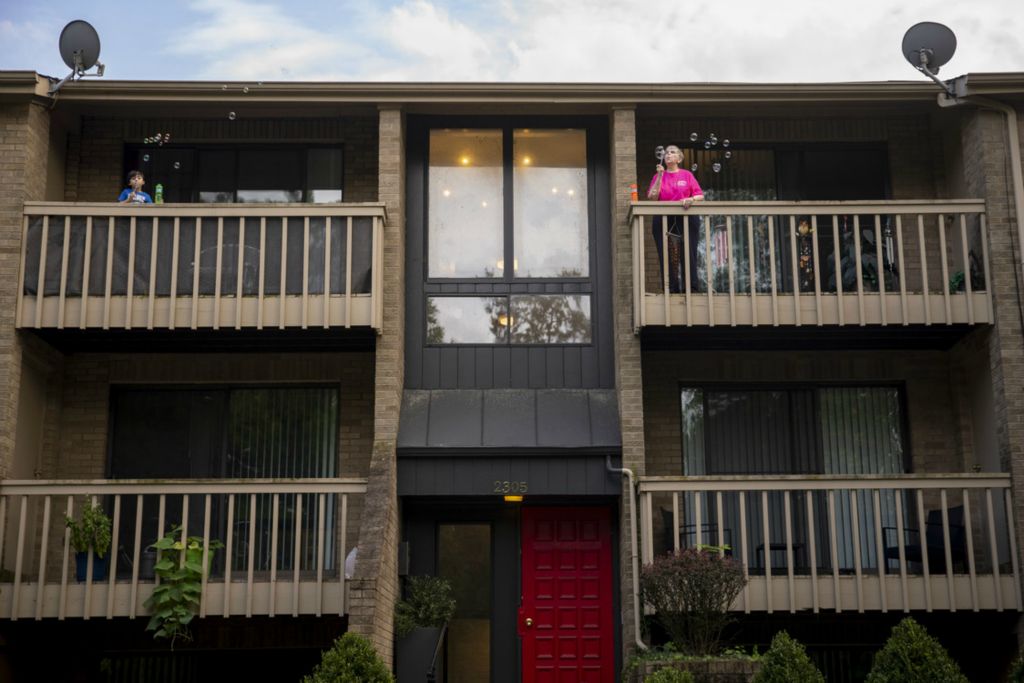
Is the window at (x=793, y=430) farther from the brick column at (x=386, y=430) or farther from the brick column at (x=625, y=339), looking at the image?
the brick column at (x=386, y=430)

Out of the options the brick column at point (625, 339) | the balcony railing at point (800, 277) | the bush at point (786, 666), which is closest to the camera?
the bush at point (786, 666)

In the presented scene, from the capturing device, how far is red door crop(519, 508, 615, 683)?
1333 centimetres

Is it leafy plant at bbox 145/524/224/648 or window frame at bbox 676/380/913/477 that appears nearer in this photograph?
leafy plant at bbox 145/524/224/648

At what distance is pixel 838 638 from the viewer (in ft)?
44.6

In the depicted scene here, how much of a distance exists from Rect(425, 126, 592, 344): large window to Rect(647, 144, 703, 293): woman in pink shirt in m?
1.13

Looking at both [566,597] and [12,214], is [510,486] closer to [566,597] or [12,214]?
[566,597]

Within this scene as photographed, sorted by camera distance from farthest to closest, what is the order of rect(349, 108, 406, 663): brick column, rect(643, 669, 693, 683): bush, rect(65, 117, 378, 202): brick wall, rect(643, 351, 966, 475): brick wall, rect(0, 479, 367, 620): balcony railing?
1. rect(65, 117, 378, 202): brick wall
2. rect(643, 351, 966, 475): brick wall
3. rect(0, 479, 367, 620): balcony railing
4. rect(349, 108, 406, 663): brick column
5. rect(643, 669, 693, 683): bush

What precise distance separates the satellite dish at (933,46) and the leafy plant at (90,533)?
10.1 metres

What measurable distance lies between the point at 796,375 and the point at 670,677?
15.9 feet

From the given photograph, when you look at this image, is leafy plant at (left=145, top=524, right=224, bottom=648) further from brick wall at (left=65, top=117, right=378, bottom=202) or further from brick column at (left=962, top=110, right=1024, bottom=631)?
brick column at (left=962, top=110, right=1024, bottom=631)

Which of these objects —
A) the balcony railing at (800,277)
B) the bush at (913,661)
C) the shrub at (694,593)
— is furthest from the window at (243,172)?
the bush at (913,661)

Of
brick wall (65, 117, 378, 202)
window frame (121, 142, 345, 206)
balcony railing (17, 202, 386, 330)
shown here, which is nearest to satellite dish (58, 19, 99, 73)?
brick wall (65, 117, 378, 202)

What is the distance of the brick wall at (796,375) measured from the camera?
1421 centimetres

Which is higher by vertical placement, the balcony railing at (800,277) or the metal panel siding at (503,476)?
the balcony railing at (800,277)
